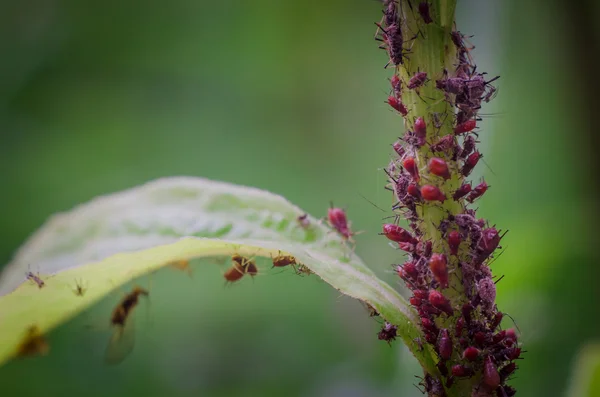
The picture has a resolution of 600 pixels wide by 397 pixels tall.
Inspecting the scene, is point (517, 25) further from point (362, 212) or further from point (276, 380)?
point (276, 380)

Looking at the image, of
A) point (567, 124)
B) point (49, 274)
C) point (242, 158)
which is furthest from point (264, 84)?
point (49, 274)

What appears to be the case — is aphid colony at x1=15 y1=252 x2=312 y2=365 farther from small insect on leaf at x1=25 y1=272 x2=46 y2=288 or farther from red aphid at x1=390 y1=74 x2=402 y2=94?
red aphid at x1=390 y1=74 x2=402 y2=94

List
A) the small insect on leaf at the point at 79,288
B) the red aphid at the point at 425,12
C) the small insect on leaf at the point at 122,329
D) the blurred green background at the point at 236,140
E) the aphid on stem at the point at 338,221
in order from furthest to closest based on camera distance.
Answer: the blurred green background at the point at 236,140
the small insect on leaf at the point at 122,329
the aphid on stem at the point at 338,221
the small insect on leaf at the point at 79,288
the red aphid at the point at 425,12

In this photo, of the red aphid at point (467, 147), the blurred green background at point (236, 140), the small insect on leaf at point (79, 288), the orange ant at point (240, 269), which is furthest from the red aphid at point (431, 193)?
the blurred green background at point (236, 140)

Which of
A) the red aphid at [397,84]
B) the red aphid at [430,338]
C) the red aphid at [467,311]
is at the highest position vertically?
the red aphid at [397,84]

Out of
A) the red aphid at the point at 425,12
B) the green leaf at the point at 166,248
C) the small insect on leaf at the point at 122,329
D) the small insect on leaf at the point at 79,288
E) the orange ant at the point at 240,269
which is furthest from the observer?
the small insect on leaf at the point at 122,329

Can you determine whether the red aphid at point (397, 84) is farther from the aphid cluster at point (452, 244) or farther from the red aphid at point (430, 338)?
the red aphid at point (430, 338)

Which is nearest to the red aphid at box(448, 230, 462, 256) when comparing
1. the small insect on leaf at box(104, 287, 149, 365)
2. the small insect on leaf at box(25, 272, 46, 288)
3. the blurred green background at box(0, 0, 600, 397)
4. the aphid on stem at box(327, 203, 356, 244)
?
the aphid on stem at box(327, 203, 356, 244)

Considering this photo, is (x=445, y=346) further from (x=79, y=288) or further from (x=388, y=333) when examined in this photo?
(x=79, y=288)
